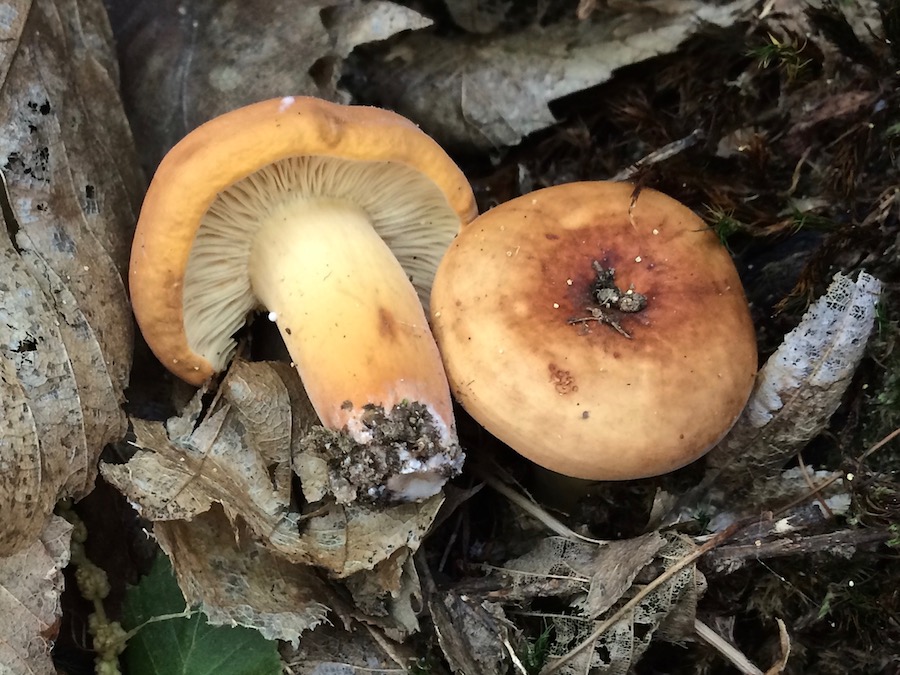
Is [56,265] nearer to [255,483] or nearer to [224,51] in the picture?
[255,483]

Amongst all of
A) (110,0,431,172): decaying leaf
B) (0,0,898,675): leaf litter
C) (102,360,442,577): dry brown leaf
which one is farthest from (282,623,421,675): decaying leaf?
(110,0,431,172): decaying leaf

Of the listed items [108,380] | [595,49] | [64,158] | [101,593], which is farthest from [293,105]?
[101,593]

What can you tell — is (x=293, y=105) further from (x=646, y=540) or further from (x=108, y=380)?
(x=646, y=540)

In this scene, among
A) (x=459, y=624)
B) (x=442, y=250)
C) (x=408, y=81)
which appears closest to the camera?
(x=459, y=624)

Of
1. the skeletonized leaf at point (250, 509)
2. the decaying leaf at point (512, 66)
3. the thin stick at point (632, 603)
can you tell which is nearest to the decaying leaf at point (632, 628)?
the thin stick at point (632, 603)

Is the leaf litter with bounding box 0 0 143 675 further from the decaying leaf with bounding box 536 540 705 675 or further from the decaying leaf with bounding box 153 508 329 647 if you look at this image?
the decaying leaf with bounding box 536 540 705 675

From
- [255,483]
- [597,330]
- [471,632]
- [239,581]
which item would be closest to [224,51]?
[255,483]
